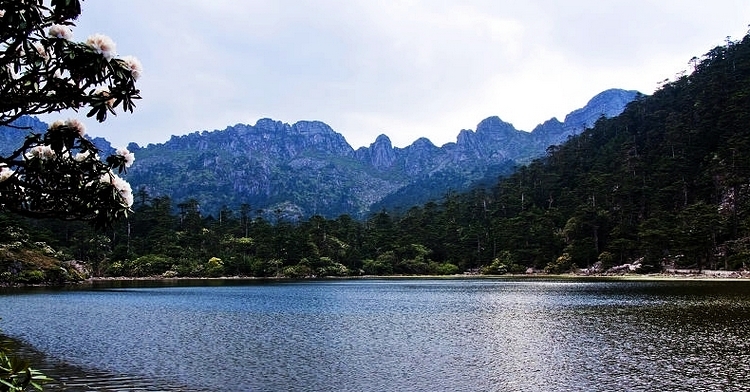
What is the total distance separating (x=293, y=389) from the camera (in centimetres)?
2169

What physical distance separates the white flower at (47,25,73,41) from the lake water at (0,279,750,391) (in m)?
18.6

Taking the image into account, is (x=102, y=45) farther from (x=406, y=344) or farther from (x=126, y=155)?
(x=406, y=344)

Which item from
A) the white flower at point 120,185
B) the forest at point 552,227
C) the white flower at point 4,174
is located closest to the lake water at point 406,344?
the white flower at point 120,185

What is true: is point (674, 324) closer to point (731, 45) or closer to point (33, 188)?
point (33, 188)

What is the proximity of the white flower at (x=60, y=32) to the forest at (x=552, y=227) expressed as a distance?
96895 millimetres

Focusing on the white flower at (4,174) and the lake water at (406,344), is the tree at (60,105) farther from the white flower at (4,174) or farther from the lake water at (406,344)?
the lake water at (406,344)

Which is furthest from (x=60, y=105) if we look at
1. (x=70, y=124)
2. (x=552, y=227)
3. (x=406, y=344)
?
(x=552, y=227)

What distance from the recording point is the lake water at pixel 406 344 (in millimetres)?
22703

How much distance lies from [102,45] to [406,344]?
1108 inches

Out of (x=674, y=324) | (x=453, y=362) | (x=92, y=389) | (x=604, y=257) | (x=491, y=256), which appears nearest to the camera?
(x=92, y=389)

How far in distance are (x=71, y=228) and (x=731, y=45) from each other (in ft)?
617

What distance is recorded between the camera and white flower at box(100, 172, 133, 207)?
656 centimetres

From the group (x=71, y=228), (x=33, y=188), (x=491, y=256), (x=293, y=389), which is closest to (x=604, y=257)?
(x=491, y=256)

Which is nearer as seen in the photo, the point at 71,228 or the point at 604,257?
the point at 604,257
